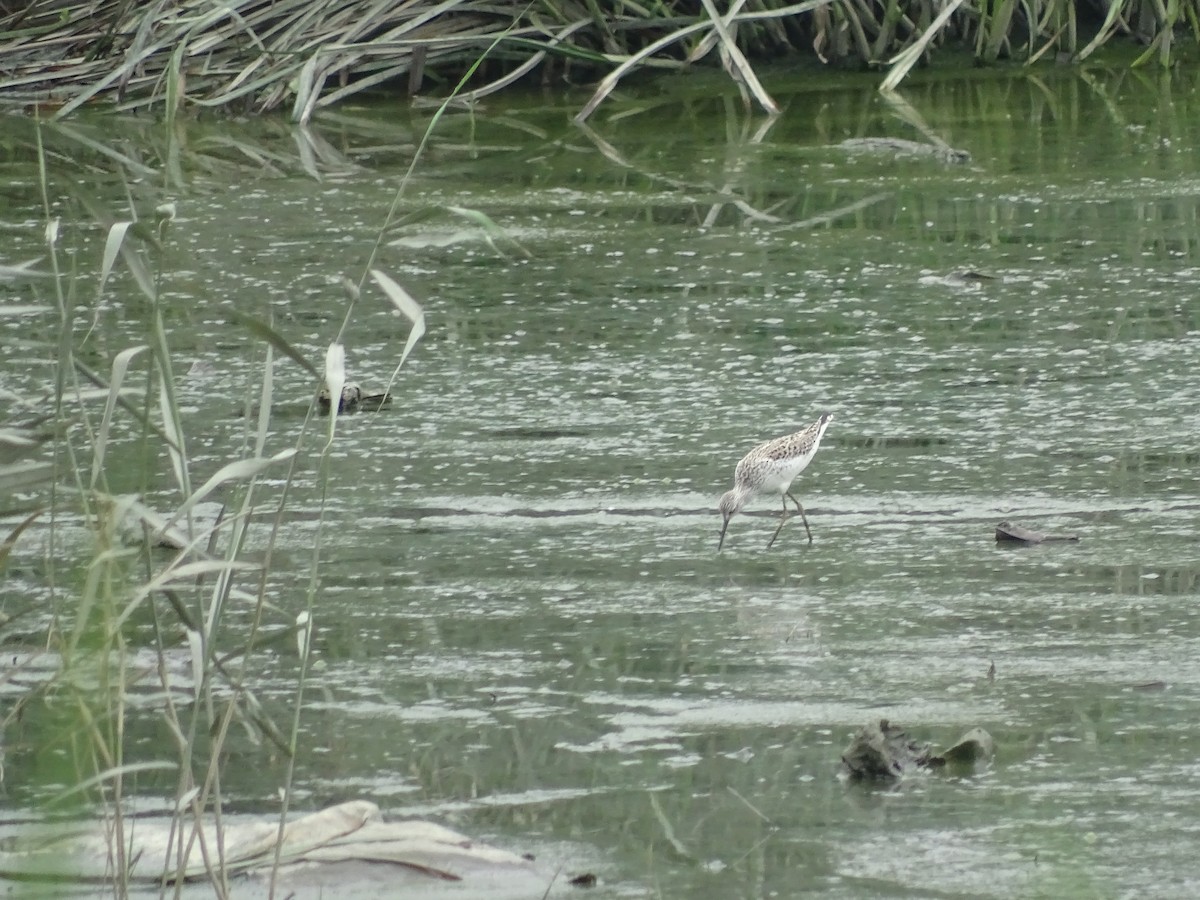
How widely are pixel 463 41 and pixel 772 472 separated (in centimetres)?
643

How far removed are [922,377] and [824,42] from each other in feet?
19.5

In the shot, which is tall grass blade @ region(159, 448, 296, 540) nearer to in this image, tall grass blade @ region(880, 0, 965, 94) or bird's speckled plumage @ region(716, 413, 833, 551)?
bird's speckled plumage @ region(716, 413, 833, 551)

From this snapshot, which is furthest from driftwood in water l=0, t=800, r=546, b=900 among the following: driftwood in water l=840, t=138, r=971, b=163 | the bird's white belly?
driftwood in water l=840, t=138, r=971, b=163

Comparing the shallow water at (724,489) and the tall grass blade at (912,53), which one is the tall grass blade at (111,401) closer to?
the shallow water at (724,489)

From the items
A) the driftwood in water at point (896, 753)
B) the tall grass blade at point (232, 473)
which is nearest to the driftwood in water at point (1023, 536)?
the driftwood in water at point (896, 753)

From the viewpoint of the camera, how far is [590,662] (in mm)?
4074

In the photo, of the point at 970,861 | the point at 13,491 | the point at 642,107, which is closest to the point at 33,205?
the point at 642,107

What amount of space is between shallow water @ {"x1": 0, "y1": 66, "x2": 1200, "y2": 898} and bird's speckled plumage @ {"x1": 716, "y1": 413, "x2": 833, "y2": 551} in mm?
52

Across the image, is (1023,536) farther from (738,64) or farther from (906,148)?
(738,64)

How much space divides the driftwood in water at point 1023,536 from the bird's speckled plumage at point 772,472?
42 cm

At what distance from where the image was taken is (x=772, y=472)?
15.8 ft

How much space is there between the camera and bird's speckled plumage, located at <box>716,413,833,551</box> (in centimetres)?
479

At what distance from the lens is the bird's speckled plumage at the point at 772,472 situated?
189 inches

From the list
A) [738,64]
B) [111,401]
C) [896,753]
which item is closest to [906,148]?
[738,64]
